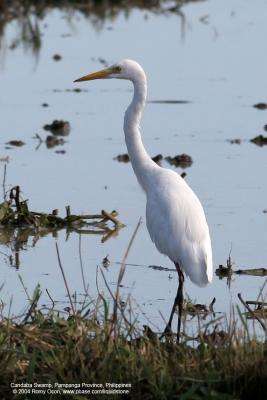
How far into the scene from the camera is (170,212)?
283 inches

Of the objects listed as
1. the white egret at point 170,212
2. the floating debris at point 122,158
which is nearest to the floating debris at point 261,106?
the floating debris at point 122,158

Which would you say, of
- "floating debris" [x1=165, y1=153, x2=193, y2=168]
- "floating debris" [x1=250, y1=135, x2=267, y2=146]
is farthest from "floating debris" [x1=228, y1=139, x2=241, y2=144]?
"floating debris" [x1=165, y1=153, x2=193, y2=168]

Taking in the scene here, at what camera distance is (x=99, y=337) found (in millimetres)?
5473

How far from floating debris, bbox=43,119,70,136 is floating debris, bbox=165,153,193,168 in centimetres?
133

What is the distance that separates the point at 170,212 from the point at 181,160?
3278 millimetres

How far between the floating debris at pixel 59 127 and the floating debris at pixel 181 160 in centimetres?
133

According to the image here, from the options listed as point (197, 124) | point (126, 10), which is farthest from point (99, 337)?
point (126, 10)

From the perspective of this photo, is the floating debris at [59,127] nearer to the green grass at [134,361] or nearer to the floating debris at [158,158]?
the floating debris at [158,158]

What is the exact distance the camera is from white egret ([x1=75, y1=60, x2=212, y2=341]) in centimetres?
692

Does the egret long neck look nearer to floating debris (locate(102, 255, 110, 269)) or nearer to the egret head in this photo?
the egret head

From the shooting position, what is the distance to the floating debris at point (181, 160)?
10.4 m

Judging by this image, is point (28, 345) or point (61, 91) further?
point (61, 91)

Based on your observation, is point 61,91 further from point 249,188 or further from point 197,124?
point 249,188

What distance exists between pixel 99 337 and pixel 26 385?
37 cm
